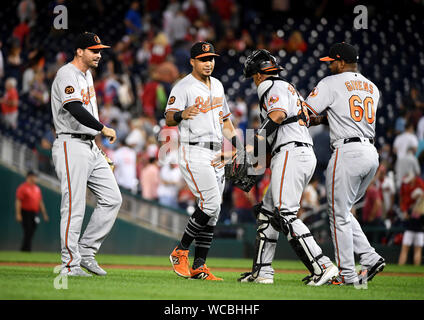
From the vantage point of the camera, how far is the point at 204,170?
22.0ft

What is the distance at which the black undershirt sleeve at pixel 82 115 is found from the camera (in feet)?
20.6

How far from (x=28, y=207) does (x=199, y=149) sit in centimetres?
773

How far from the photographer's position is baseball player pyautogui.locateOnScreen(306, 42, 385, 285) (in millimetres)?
6301

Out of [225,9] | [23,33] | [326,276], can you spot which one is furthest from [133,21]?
[326,276]

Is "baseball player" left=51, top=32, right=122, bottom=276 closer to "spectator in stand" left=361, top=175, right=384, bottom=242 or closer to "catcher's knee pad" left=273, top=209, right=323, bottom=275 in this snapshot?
"catcher's knee pad" left=273, top=209, right=323, bottom=275

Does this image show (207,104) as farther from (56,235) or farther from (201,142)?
(56,235)

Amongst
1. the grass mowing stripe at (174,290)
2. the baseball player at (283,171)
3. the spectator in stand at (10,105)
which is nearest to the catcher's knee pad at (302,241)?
the baseball player at (283,171)

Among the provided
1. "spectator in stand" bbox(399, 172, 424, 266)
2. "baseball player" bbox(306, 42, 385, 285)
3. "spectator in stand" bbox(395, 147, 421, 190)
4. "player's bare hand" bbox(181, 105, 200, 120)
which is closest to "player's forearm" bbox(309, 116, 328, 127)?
"baseball player" bbox(306, 42, 385, 285)

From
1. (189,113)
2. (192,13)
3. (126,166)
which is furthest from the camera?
(192,13)

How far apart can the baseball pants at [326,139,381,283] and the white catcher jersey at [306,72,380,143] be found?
0.13m

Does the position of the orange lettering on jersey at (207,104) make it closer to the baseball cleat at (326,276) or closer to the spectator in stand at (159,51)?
the baseball cleat at (326,276)

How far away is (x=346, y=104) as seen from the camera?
6.41 m
